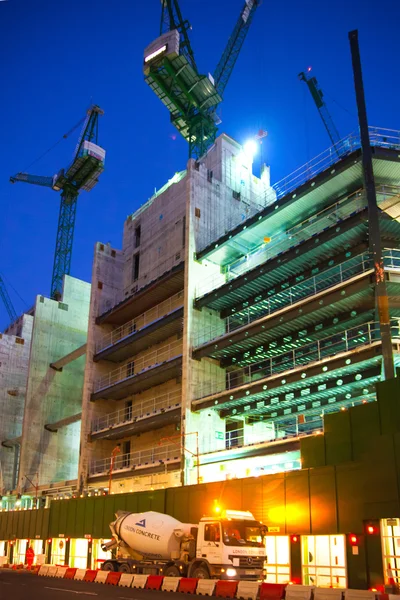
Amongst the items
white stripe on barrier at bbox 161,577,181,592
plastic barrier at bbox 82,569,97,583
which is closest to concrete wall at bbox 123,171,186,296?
plastic barrier at bbox 82,569,97,583

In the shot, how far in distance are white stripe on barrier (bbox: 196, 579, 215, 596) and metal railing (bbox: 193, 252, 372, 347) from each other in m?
20.3

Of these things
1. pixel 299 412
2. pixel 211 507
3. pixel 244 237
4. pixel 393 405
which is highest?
pixel 244 237

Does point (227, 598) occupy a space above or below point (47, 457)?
below

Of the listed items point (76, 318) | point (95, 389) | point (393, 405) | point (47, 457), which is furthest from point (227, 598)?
point (76, 318)

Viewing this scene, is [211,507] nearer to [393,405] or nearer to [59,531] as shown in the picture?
[393,405]

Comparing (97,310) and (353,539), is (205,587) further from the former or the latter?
(97,310)

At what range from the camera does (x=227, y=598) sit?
19.0 meters

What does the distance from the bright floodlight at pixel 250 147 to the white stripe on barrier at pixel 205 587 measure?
139 ft

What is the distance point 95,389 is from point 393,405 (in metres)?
36.6

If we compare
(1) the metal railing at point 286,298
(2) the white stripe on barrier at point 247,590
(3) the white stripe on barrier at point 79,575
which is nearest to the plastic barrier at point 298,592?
(2) the white stripe on barrier at point 247,590

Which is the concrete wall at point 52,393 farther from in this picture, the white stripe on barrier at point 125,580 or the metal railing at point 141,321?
the white stripe on barrier at point 125,580

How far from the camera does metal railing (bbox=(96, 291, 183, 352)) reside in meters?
50.6

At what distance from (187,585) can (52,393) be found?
47.2 meters

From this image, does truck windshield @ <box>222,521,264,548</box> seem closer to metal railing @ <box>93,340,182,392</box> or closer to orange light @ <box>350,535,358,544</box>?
orange light @ <box>350,535,358,544</box>
